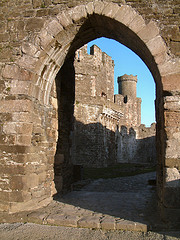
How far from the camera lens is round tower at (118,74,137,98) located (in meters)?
37.9

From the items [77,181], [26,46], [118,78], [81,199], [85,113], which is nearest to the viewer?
[26,46]

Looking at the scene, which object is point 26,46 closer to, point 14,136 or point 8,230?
point 14,136

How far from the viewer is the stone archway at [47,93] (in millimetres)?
3760

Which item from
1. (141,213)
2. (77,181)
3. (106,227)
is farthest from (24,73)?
(77,181)

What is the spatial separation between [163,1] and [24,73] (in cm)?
283

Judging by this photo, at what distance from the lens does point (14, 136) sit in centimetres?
425

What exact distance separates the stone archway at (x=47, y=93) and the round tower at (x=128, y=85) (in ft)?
109

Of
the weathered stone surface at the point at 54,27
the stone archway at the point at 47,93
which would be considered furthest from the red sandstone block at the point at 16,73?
the weathered stone surface at the point at 54,27

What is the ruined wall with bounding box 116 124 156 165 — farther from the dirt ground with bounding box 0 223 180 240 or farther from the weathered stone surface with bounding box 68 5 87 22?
the dirt ground with bounding box 0 223 180 240

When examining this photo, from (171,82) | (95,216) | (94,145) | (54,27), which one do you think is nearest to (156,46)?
(171,82)

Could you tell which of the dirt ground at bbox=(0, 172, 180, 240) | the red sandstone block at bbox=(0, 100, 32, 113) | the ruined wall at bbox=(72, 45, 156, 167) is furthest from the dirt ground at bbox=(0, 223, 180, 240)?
the ruined wall at bbox=(72, 45, 156, 167)

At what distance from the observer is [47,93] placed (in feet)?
16.7

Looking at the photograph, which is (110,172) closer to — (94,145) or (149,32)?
(94,145)

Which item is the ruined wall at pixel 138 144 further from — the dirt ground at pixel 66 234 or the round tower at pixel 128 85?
the dirt ground at pixel 66 234
